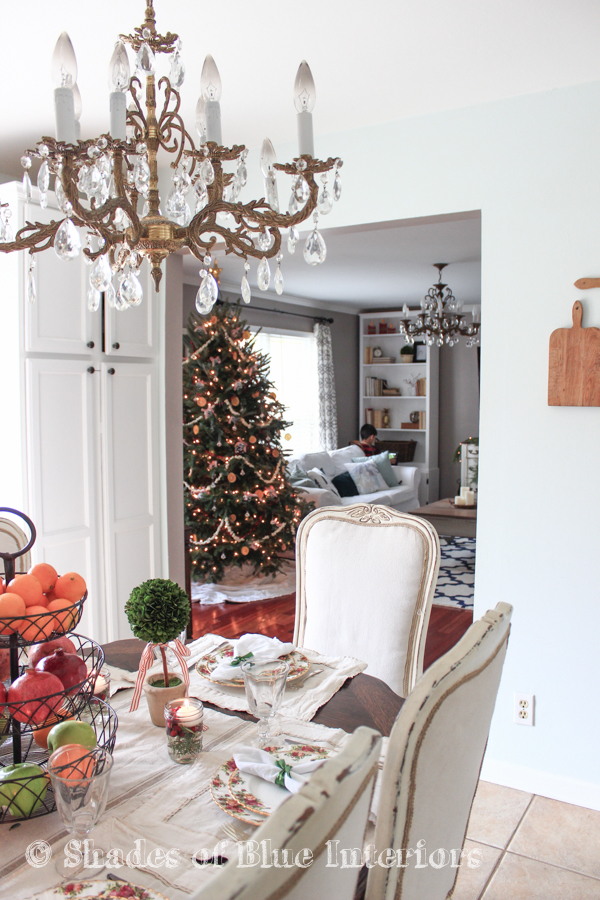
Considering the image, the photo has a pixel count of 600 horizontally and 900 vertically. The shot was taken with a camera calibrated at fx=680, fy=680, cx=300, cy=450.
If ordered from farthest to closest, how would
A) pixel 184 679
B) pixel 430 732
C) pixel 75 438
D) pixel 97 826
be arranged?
pixel 75 438, pixel 184 679, pixel 97 826, pixel 430 732

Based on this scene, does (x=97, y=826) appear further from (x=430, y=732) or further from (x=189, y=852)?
(x=430, y=732)

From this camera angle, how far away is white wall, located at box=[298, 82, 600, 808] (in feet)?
8.03

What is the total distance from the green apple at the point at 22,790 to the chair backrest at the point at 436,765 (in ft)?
1.82

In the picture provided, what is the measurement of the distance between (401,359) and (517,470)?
6.70m

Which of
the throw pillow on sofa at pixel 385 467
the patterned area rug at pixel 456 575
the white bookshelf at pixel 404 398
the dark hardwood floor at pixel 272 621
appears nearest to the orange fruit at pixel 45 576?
the dark hardwood floor at pixel 272 621

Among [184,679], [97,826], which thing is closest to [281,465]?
[184,679]

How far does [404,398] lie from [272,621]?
5.28m

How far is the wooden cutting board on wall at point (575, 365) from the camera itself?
239 cm

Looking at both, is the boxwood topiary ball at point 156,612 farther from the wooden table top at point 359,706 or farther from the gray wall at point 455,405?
the gray wall at point 455,405

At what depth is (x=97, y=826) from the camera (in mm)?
1091

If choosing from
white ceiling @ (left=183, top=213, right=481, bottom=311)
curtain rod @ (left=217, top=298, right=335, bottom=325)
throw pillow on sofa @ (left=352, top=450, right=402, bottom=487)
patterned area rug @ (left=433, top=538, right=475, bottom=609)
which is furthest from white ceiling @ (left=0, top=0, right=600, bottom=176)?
throw pillow on sofa @ (left=352, top=450, right=402, bottom=487)

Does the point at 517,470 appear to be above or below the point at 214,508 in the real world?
above

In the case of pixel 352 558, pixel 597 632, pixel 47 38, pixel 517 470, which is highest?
pixel 47 38

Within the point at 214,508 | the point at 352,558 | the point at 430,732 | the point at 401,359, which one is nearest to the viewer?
the point at 430,732
